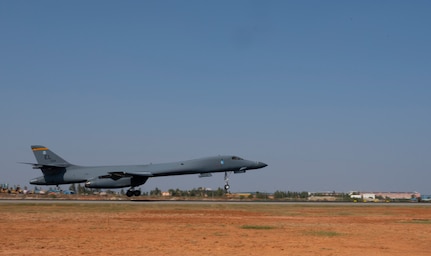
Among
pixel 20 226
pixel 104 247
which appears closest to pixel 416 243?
pixel 104 247

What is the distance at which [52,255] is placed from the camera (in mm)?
16969

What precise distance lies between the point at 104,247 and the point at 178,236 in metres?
4.33

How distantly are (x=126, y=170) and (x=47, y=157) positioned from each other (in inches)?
439

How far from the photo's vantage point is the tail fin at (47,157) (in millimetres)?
65500

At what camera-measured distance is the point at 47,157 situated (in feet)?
218

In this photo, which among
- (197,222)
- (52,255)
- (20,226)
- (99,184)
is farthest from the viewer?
(99,184)

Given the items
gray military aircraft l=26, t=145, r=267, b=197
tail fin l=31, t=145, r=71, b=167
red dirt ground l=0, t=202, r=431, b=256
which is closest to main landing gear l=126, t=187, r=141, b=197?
gray military aircraft l=26, t=145, r=267, b=197

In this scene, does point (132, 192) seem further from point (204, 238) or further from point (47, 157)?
point (204, 238)

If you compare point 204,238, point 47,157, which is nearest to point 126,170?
point 47,157

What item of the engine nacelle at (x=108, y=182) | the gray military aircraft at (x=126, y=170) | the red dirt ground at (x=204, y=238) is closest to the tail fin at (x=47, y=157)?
the gray military aircraft at (x=126, y=170)

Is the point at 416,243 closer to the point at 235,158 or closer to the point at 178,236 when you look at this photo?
the point at 178,236

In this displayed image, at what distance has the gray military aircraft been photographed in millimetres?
60094

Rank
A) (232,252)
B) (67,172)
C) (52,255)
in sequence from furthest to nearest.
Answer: (67,172)
(232,252)
(52,255)

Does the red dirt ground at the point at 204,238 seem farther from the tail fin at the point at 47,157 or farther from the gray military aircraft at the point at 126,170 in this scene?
the tail fin at the point at 47,157
